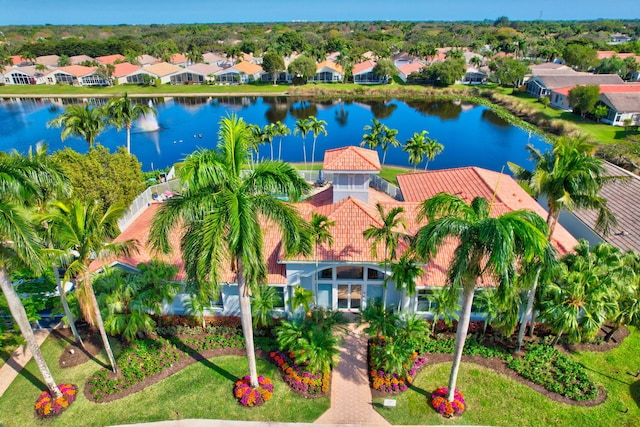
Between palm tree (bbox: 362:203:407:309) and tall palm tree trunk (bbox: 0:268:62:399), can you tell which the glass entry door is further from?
tall palm tree trunk (bbox: 0:268:62:399)

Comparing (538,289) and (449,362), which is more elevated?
(538,289)

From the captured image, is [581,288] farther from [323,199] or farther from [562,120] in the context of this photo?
[562,120]

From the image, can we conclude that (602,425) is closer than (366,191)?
Yes

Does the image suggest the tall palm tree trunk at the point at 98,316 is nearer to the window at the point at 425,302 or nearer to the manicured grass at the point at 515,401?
the manicured grass at the point at 515,401

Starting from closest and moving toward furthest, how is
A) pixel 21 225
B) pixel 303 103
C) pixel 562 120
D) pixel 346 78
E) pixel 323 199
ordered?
pixel 21 225 → pixel 323 199 → pixel 562 120 → pixel 303 103 → pixel 346 78

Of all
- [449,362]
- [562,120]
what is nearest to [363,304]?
[449,362]

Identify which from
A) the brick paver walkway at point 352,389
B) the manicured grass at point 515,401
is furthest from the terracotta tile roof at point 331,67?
the manicured grass at point 515,401

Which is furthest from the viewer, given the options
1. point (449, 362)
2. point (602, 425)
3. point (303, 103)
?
point (303, 103)

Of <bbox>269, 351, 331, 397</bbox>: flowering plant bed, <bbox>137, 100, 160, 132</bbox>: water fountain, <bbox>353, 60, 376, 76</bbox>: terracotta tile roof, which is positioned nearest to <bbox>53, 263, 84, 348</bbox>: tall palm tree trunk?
<bbox>269, 351, 331, 397</bbox>: flowering plant bed
